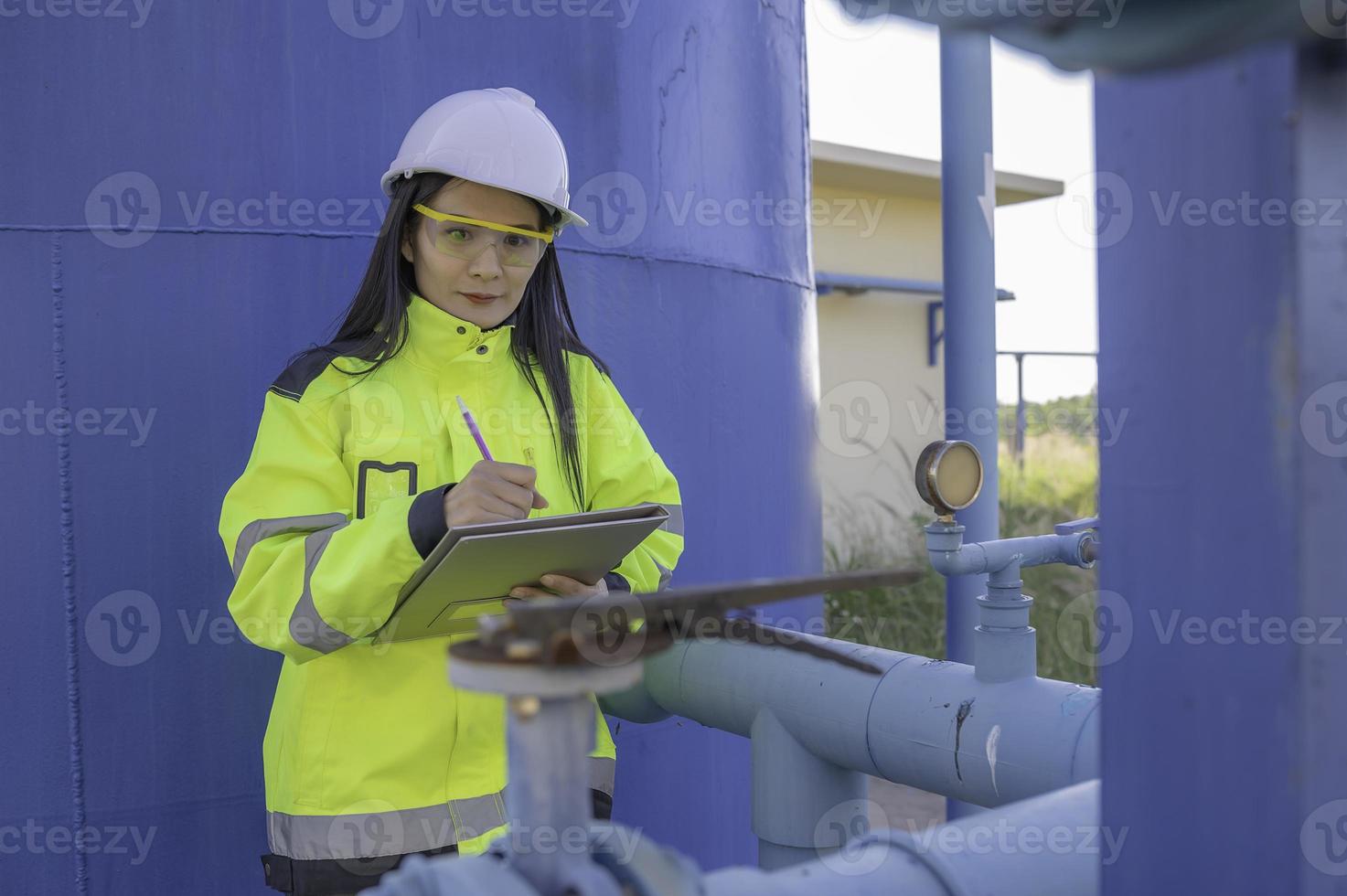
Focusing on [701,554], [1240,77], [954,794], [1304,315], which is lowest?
[954,794]

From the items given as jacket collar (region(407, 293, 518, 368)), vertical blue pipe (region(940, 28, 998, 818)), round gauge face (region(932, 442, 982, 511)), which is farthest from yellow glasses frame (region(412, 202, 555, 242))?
vertical blue pipe (region(940, 28, 998, 818))

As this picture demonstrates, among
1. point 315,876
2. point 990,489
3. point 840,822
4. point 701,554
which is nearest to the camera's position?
point 315,876

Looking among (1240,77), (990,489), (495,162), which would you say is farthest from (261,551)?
(990,489)

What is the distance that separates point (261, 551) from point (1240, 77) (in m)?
1.33

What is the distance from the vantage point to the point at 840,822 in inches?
85.2

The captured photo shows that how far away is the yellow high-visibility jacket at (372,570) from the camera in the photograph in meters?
1.60

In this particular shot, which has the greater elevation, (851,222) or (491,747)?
(851,222)

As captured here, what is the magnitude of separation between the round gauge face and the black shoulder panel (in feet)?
3.38

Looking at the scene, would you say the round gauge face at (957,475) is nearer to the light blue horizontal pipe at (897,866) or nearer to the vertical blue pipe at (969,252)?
the light blue horizontal pipe at (897,866)

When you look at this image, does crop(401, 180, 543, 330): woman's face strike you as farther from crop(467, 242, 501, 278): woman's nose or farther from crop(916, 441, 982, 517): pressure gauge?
crop(916, 441, 982, 517): pressure gauge

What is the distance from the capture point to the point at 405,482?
1.79 m

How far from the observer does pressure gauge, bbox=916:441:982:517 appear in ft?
6.91

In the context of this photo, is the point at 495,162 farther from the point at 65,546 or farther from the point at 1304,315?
the point at 1304,315

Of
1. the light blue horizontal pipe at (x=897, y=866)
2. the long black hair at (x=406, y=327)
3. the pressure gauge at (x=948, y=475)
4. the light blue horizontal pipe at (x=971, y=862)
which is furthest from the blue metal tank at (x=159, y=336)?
the light blue horizontal pipe at (x=971, y=862)
